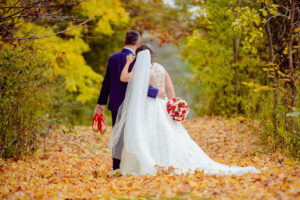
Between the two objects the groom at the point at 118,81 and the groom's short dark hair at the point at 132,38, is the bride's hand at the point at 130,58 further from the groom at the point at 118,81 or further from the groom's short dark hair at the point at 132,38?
the groom's short dark hair at the point at 132,38

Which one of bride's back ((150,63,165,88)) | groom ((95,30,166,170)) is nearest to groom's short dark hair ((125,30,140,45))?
groom ((95,30,166,170))

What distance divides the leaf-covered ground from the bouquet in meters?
0.88

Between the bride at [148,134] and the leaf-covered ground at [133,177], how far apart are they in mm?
253

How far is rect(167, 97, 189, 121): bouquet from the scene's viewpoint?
498cm

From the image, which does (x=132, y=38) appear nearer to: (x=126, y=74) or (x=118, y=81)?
(x=126, y=74)

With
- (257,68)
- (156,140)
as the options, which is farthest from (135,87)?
(257,68)

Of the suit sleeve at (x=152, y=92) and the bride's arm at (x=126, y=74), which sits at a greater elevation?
the bride's arm at (x=126, y=74)

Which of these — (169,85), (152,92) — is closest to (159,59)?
(169,85)

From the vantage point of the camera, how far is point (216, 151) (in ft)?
25.6

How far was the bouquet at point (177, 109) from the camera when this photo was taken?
4980 mm

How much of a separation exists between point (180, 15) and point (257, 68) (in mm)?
3905

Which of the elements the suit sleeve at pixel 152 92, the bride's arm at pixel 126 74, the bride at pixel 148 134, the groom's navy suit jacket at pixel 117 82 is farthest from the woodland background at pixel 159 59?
the suit sleeve at pixel 152 92

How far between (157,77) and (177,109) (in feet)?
1.91

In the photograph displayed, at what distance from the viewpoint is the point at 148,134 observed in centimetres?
488
